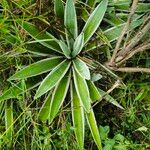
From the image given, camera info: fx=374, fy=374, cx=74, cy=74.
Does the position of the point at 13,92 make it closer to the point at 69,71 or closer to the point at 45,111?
the point at 45,111

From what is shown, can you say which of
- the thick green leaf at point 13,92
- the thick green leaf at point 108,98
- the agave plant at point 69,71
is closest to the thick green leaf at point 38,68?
the agave plant at point 69,71

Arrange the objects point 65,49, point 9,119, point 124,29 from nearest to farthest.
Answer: point 124,29 → point 65,49 → point 9,119

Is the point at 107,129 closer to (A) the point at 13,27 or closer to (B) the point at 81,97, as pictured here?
(B) the point at 81,97

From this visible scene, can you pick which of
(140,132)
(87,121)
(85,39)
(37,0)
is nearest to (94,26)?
(85,39)

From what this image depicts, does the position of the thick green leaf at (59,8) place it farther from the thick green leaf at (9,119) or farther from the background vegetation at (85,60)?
the thick green leaf at (9,119)

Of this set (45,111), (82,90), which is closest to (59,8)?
(82,90)

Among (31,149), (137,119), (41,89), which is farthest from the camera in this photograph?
(137,119)
